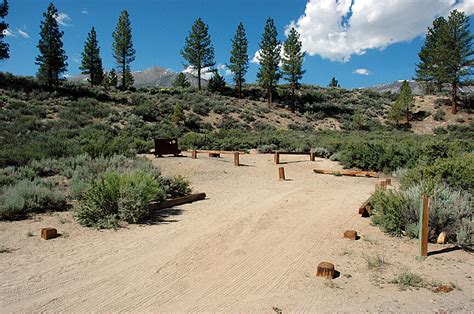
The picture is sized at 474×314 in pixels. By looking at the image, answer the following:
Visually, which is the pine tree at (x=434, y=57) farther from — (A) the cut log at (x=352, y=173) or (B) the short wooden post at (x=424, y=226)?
(B) the short wooden post at (x=424, y=226)

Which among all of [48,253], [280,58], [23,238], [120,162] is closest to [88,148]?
[120,162]

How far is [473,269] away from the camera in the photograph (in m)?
5.13

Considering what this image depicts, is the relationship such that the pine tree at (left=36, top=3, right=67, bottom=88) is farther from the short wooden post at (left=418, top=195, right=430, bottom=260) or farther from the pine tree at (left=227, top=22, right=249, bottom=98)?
the short wooden post at (left=418, top=195, right=430, bottom=260)

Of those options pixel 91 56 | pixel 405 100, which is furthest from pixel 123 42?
pixel 405 100

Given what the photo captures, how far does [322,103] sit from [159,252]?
50426 millimetres

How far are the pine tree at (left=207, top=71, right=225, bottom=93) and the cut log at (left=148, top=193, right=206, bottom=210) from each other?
4640 centimetres

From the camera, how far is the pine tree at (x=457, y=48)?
1629 inches

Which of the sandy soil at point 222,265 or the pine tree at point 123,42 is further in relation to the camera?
the pine tree at point 123,42

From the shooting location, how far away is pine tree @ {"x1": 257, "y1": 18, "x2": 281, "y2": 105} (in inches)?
1886

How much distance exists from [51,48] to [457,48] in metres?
46.7

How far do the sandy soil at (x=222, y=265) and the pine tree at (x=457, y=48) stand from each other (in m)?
42.1

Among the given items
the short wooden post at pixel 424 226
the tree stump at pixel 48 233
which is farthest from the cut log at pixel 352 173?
the tree stump at pixel 48 233

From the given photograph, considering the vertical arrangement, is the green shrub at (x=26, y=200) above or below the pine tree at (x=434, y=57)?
below

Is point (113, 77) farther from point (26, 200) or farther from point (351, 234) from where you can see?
point (351, 234)
